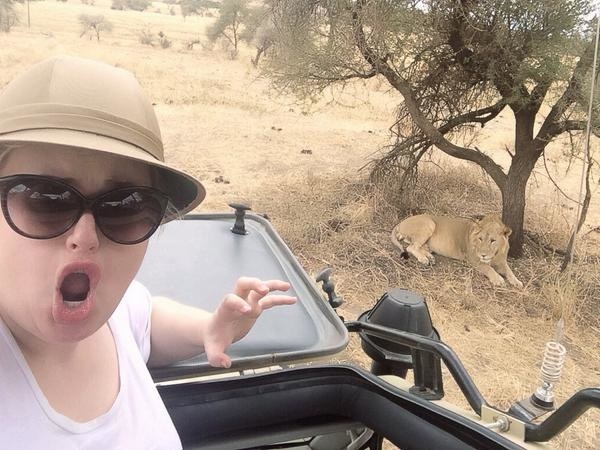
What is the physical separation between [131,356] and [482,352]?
11.7ft

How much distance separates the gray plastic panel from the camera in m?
1.45

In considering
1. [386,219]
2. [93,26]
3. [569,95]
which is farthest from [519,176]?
[93,26]

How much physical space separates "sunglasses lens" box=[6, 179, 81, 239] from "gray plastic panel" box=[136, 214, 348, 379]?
1.81ft

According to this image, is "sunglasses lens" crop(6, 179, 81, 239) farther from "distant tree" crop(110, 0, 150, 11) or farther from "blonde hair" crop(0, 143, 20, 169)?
"distant tree" crop(110, 0, 150, 11)

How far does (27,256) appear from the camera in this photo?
2.64 feet

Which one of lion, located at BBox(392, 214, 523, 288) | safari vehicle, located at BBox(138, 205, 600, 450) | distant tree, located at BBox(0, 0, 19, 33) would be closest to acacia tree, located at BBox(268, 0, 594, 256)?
lion, located at BBox(392, 214, 523, 288)

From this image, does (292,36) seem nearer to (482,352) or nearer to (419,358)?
(482,352)

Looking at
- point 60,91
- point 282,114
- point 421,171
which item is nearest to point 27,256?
point 60,91

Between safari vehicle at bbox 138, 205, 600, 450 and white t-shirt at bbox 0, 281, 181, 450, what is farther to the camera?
safari vehicle at bbox 138, 205, 600, 450

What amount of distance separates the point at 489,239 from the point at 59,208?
16.0 feet

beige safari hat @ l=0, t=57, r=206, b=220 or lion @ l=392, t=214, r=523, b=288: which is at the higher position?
beige safari hat @ l=0, t=57, r=206, b=220

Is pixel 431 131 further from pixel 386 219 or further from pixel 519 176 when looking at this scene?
pixel 386 219

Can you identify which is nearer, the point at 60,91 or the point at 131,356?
the point at 60,91

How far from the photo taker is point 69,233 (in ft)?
2.69
